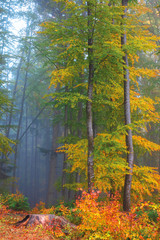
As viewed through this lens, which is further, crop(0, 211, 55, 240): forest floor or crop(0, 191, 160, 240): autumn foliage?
crop(0, 211, 55, 240): forest floor

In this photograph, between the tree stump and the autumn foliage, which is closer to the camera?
the autumn foliage

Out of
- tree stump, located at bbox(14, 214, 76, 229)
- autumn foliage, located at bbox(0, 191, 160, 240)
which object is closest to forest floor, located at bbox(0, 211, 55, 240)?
autumn foliage, located at bbox(0, 191, 160, 240)

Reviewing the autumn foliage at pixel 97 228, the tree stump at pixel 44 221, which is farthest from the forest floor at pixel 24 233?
the tree stump at pixel 44 221

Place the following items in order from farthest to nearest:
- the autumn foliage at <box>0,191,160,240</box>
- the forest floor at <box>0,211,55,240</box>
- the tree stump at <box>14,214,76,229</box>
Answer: the tree stump at <box>14,214,76,229</box> → the forest floor at <box>0,211,55,240</box> → the autumn foliage at <box>0,191,160,240</box>

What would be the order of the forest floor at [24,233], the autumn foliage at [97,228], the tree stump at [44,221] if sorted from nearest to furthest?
the autumn foliage at [97,228] → the forest floor at [24,233] → the tree stump at [44,221]

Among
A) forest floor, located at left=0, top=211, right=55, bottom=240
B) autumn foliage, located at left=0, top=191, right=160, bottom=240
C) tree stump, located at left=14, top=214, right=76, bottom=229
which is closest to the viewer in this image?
autumn foliage, located at left=0, top=191, right=160, bottom=240

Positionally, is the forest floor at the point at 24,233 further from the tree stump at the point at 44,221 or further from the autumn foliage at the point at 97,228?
the tree stump at the point at 44,221

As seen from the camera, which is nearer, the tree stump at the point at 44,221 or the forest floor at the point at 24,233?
the forest floor at the point at 24,233

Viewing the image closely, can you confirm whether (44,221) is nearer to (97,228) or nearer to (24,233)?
(24,233)

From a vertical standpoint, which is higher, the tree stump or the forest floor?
the tree stump

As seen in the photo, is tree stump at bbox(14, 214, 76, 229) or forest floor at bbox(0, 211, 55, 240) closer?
forest floor at bbox(0, 211, 55, 240)

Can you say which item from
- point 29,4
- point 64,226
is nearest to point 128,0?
point 64,226

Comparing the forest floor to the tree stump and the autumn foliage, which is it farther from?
the tree stump

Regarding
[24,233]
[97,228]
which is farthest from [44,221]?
[97,228]
